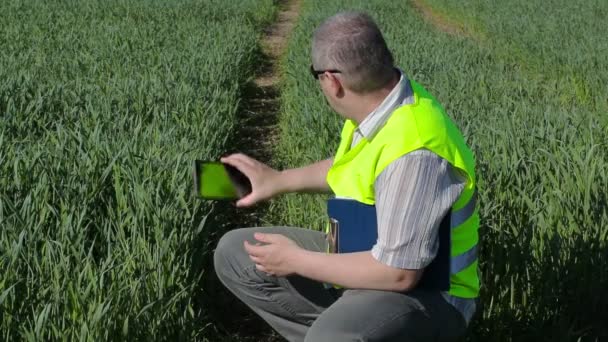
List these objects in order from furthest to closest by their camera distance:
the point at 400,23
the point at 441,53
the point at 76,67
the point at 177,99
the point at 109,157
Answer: the point at 400,23
the point at 441,53
the point at 76,67
the point at 177,99
the point at 109,157

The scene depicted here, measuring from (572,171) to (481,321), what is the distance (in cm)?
100

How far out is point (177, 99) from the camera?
17.8 ft

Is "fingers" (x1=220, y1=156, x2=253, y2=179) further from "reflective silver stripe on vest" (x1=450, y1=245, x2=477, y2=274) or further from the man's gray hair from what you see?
"reflective silver stripe on vest" (x1=450, y1=245, x2=477, y2=274)

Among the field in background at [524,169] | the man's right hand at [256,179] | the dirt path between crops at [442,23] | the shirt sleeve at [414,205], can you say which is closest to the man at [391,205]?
the shirt sleeve at [414,205]

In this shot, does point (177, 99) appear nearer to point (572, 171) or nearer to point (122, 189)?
point (122, 189)

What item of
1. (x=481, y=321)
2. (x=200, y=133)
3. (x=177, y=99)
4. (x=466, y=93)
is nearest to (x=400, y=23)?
(x=466, y=93)

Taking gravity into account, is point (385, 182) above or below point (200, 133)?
above

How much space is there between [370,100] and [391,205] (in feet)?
0.94

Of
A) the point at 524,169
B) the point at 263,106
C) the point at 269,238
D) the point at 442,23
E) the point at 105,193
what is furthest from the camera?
the point at 442,23

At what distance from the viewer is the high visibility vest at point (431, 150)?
1957mm

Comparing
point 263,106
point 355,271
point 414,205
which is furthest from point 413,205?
point 263,106

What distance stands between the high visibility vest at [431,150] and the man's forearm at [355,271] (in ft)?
0.50

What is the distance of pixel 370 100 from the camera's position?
204 centimetres

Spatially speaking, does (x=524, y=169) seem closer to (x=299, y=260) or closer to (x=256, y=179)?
→ (x=256, y=179)
